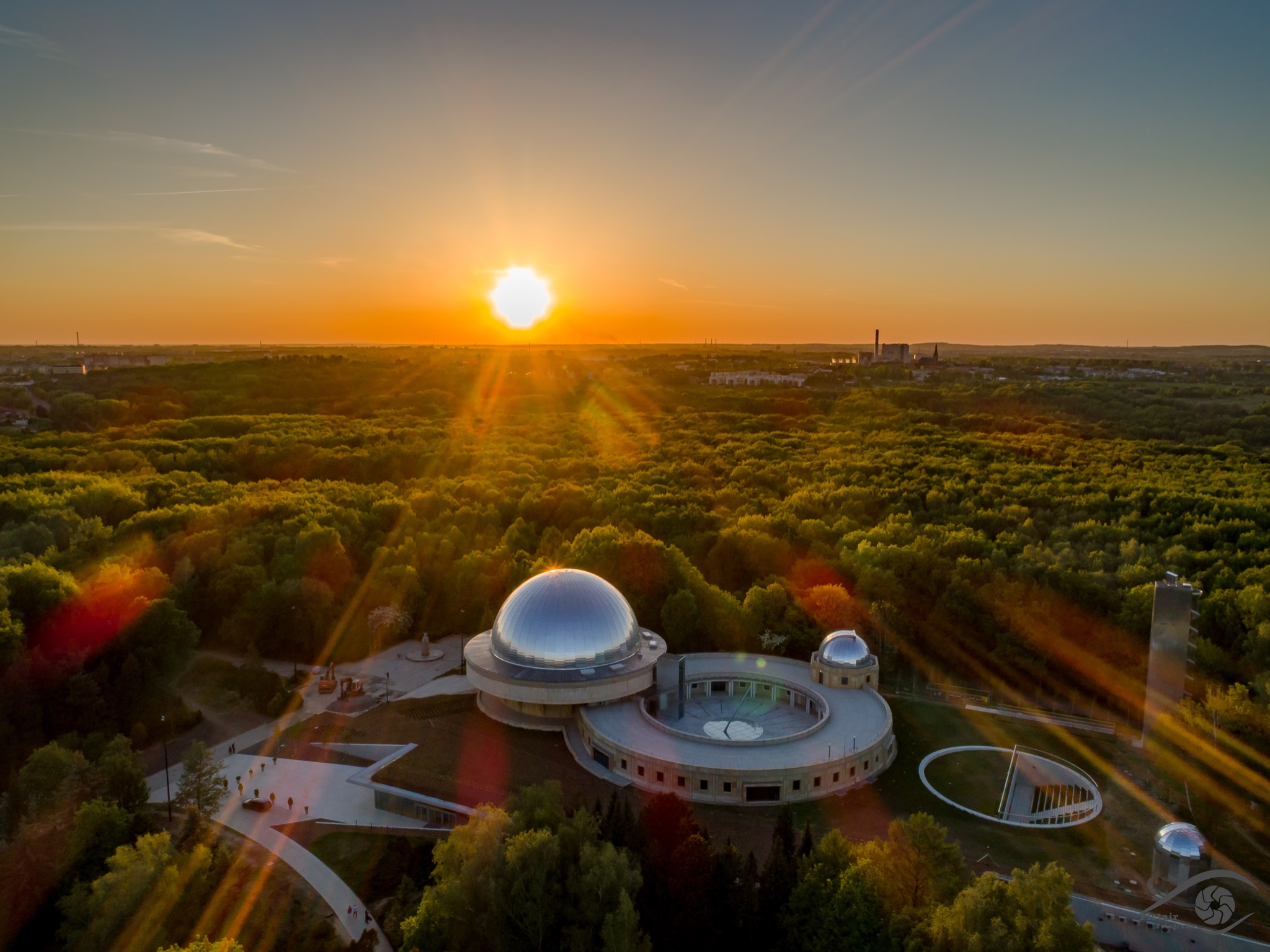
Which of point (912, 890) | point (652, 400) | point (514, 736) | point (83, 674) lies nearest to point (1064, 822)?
point (912, 890)

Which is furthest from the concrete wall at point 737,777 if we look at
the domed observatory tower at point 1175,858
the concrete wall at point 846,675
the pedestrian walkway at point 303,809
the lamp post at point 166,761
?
the lamp post at point 166,761

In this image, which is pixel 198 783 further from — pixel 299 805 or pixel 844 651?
pixel 844 651

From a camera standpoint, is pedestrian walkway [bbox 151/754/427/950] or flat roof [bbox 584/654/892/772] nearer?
pedestrian walkway [bbox 151/754/427/950]

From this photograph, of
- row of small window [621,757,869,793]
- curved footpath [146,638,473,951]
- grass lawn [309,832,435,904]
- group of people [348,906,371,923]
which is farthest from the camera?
row of small window [621,757,869,793]

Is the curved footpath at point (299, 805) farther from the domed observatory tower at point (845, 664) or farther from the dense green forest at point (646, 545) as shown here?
the domed observatory tower at point (845, 664)

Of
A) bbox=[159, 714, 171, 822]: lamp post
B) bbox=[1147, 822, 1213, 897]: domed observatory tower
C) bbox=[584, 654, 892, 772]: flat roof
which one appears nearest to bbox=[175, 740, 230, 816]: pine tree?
bbox=[159, 714, 171, 822]: lamp post

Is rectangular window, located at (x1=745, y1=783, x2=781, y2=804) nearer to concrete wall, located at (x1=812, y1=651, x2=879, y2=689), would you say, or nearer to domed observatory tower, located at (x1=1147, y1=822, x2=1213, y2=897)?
concrete wall, located at (x1=812, y1=651, x2=879, y2=689)

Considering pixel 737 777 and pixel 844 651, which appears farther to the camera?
pixel 844 651

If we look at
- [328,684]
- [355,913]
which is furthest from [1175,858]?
[328,684]
